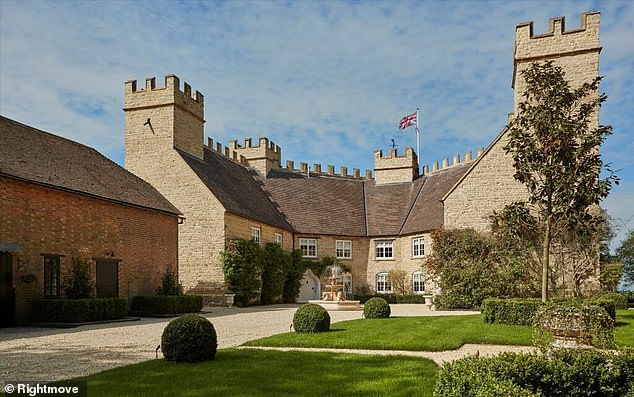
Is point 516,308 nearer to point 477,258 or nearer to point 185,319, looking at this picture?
point 477,258

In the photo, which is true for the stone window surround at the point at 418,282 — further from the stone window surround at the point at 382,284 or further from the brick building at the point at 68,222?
the brick building at the point at 68,222

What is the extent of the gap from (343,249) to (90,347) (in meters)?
27.5

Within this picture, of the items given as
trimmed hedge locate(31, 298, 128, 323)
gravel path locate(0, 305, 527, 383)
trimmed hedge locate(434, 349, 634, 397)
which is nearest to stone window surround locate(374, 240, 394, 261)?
gravel path locate(0, 305, 527, 383)

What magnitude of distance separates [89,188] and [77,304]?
5.10 m

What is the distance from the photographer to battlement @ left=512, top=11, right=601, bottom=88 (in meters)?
26.1

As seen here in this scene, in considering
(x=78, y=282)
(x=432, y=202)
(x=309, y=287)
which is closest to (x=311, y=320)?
(x=78, y=282)

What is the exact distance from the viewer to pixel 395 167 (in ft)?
139

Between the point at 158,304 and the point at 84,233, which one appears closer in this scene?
the point at 84,233

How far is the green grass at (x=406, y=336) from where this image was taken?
12.2 m

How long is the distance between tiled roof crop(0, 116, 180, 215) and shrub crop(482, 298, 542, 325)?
1498cm

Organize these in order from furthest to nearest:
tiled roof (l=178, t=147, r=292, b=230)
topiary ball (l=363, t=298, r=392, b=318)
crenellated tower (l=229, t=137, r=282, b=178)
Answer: crenellated tower (l=229, t=137, r=282, b=178), tiled roof (l=178, t=147, r=292, b=230), topiary ball (l=363, t=298, r=392, b=318)

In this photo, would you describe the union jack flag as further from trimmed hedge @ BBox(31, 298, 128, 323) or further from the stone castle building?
trimmed hedge @ BBox(31, 298, 128, 323)

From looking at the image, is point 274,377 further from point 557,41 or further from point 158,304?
point 557,41

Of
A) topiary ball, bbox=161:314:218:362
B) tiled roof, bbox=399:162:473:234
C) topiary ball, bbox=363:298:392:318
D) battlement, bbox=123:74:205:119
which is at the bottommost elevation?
topiary ball, bbox=363:298:392:318
